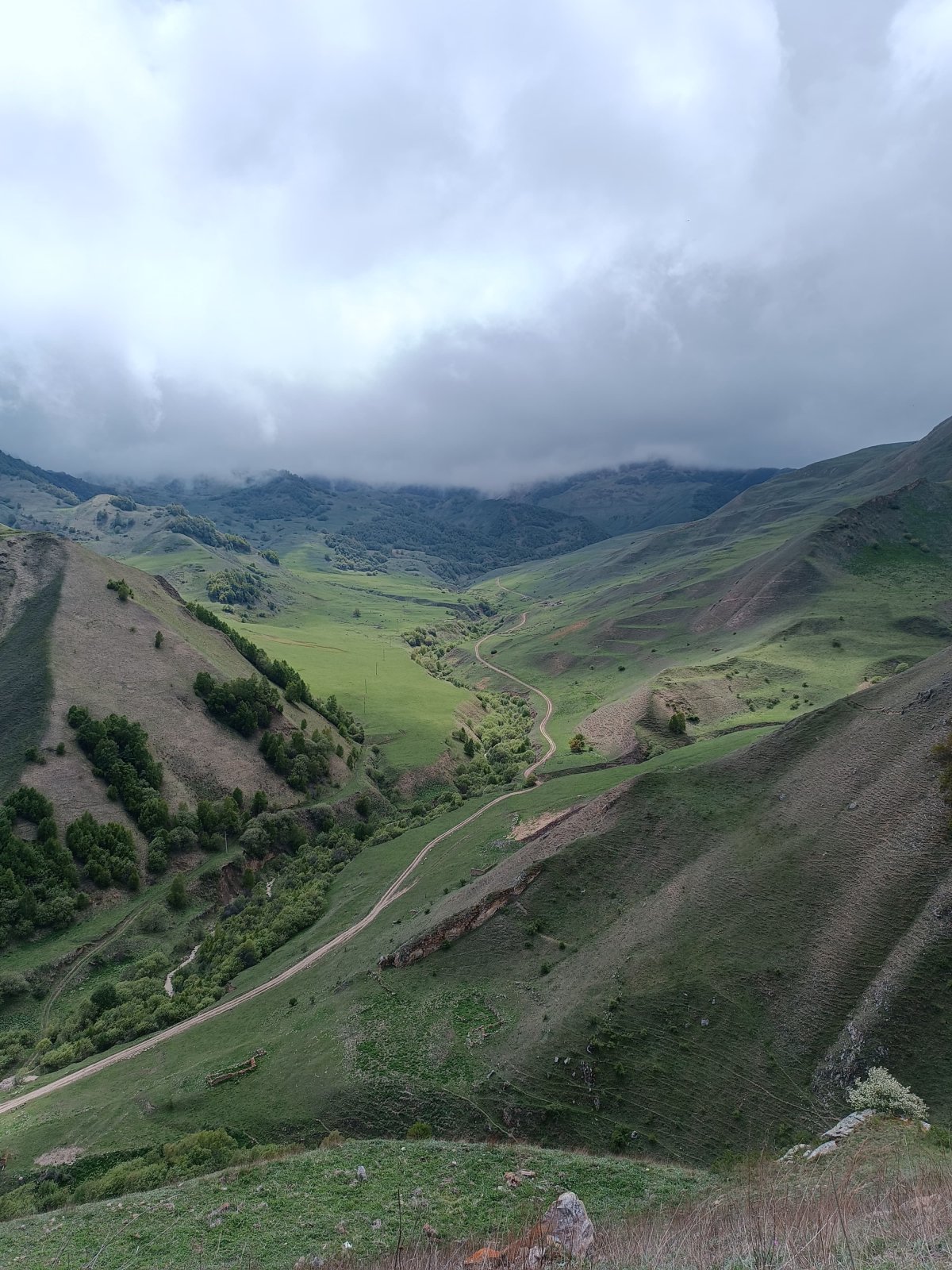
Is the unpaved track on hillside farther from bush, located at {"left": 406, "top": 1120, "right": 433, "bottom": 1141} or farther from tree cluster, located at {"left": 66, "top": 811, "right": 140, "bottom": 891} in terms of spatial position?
bush, located at {"left": 406, "top": 1120, "right": 433, "bottom": 1141}

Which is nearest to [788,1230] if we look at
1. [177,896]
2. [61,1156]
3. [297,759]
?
[61,1156]

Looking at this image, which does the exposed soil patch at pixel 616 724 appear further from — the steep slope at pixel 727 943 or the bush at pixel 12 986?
the bush at pixel 12 986

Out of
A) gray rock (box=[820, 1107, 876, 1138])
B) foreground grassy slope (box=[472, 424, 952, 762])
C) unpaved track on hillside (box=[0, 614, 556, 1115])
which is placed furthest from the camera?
foreground grassy slope (box=[472, 424, 952, 762])

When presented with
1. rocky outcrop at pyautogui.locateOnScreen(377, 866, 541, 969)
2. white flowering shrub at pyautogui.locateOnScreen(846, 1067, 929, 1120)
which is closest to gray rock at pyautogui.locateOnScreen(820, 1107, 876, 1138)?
white flowering shrub at pyautogui.locateOnScreen(846, 1067, 929, 1120)

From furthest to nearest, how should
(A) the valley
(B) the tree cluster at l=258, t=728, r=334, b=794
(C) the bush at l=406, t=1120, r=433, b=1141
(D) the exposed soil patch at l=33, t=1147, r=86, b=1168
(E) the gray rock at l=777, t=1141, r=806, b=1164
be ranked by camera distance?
(B) the tree cluster at l=258, t=728, r=334, b=794 < (D) the exposed soil patch at l=33, t=1147, r=86, b=1168 < (C) the bush at l=406, t=1120, r=433, b=1141 < (A) the valley < (E) the gray rock at l=777, t=1141, r=806, b=1164

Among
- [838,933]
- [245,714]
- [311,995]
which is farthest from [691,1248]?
[245,714]

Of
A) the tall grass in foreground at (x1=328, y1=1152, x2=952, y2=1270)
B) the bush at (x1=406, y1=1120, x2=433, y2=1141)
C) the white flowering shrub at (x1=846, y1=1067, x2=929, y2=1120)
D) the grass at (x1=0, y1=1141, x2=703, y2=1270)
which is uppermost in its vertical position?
the tall grass in foreground at (x1=328, y1=1152, x2=952, y2=1270)

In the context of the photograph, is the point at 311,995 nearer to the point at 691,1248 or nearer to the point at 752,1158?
the point at 752,1158
